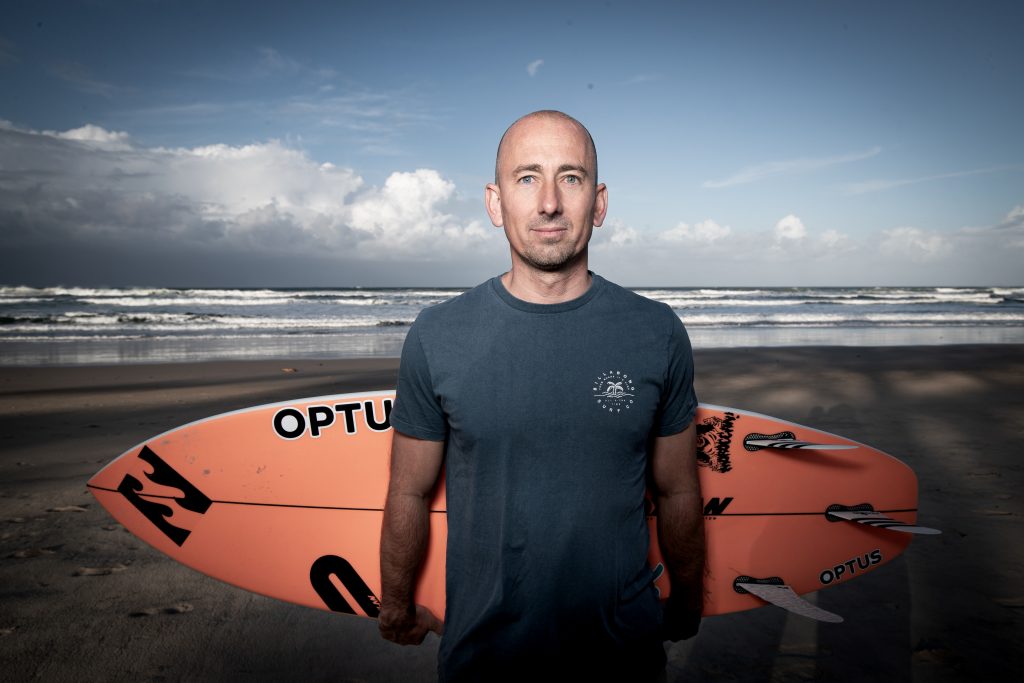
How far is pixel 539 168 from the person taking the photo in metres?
1.42

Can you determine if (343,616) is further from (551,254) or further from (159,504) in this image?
(551,254)

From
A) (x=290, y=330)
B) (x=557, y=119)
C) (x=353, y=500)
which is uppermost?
(x=557, y=119)

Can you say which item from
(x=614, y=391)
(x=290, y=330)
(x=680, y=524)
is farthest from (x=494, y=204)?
(x=290, y=330)

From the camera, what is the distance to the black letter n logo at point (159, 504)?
7.65 ft

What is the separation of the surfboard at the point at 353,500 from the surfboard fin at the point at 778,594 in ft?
0.05

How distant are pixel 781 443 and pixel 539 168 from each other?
151 centimetres

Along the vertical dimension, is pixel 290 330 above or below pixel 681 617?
below

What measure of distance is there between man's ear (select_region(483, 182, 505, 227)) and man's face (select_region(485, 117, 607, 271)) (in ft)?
0.21

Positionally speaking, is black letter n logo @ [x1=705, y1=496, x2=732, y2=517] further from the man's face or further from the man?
the man's face

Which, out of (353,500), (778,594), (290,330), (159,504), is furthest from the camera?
(290,330)

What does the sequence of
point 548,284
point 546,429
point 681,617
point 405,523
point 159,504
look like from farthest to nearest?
point 159,504, point 681,617, point 405,523, point 548,284, point 546,429

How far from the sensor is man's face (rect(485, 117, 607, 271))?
1407mm

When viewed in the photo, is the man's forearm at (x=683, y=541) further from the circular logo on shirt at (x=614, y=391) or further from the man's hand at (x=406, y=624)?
the man's hand at (x=406, y=624)

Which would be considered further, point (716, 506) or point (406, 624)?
point (716, 506)
